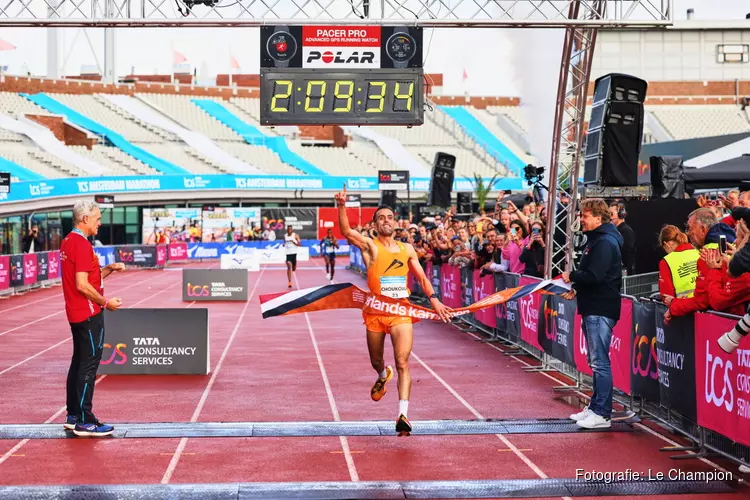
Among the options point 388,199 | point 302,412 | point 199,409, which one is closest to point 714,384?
point 302,412

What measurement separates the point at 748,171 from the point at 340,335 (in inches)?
344

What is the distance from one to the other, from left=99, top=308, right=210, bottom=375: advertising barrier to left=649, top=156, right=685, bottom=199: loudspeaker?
33.5 feet

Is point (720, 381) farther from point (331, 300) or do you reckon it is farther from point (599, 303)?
point (331, 300)

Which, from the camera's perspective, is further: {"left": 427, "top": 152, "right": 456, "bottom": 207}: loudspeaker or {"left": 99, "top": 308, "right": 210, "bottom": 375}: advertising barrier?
{"left": 427, "top": 152, "right": 456, "bottom": 207}: loudspeaker

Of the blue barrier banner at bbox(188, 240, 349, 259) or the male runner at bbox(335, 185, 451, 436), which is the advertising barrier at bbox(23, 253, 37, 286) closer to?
the blue barrier banner at bbox(188, 240, 349, 259)

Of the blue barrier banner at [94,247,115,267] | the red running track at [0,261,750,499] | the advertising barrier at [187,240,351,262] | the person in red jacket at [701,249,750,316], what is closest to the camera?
the person in red jacket at [701,249,750,316]

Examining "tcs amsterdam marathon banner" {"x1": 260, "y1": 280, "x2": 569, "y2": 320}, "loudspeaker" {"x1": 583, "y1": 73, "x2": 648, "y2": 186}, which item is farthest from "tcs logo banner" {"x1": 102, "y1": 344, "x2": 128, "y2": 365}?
"loudspeaker" {"x1": 583, "y1": 73, "x2": 648, "y2": 186}

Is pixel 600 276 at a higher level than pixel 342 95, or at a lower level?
lower

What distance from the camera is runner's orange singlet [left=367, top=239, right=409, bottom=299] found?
9.93 meters

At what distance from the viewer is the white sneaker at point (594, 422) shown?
1012 centimetres

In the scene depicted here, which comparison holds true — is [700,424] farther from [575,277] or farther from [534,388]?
[534,388]

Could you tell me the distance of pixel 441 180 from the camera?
3303cm

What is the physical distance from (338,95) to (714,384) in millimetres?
9834

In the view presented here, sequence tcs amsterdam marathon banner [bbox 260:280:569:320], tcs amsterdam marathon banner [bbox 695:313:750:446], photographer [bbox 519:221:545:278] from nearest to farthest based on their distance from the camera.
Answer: tcs amsterdam marathon banner [bbox 695:313:750:446]
tcs amsterdam marathon banner [bbox 260:280:569:320]
photographer [bbox 519:221:545:278]
